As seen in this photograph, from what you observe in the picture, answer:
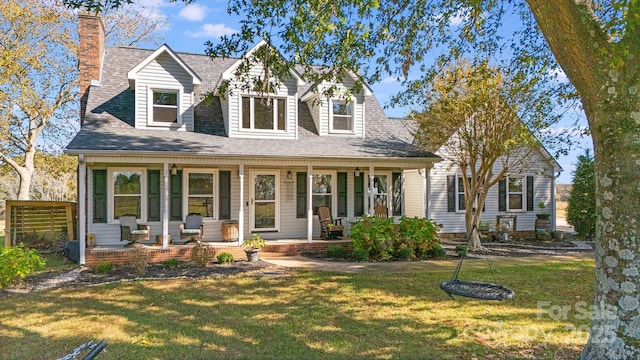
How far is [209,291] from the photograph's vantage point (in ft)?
24.1

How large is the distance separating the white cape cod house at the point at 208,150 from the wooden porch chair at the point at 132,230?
1.23 feet

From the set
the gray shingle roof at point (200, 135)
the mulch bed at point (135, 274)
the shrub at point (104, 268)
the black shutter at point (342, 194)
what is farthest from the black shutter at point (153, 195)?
the black shutter at point (342, 194)

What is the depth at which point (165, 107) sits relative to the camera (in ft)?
37.7

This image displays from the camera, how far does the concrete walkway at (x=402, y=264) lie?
945 centimetres

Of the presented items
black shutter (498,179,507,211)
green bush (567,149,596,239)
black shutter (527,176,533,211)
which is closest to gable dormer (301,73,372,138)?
black shutter (498,179,507,211)

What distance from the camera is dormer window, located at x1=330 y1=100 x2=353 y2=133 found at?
1312 cm

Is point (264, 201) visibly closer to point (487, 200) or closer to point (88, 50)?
point (88, 50)

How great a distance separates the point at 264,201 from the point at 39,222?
7.19m

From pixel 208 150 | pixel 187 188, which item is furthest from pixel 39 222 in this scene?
pixel 208 150

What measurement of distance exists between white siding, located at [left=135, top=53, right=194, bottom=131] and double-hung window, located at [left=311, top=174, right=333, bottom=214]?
438 cm

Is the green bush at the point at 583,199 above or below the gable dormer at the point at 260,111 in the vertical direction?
below

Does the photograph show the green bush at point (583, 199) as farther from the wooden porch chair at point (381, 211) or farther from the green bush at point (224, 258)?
the green bush at point (224, 258)

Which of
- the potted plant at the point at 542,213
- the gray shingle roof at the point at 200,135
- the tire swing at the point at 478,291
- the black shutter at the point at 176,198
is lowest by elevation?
the tire swing at the point at 478,291

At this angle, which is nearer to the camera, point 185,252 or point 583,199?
point 185,252
